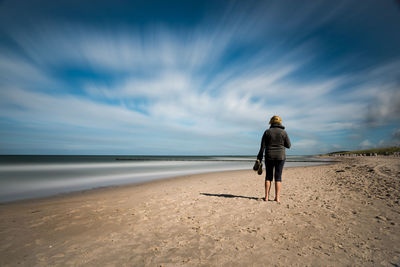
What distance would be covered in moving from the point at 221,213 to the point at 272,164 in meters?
2.27

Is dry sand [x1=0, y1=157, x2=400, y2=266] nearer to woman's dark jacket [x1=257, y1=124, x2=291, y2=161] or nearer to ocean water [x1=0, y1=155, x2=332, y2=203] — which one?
woman's dark jacket [x1=257, y1=124, x2=291, y2=161]

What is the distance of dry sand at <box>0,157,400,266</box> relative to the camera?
118 inches

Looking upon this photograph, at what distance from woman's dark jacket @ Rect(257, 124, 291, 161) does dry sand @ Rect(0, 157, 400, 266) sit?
1.54m

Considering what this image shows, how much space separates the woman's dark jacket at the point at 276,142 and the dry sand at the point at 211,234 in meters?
1.54

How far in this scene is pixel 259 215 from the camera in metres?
4.98

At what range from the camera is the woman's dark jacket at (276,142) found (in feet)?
19.6

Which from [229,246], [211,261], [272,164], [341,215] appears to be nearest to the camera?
[211,261]

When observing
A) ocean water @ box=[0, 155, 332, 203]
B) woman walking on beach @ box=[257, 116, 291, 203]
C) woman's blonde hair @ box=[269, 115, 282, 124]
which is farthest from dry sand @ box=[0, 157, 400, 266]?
ocean water @ box=[0, 155, 332, 203]

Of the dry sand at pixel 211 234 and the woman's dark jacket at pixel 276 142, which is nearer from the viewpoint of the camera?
the dry sand at pixel 211 234

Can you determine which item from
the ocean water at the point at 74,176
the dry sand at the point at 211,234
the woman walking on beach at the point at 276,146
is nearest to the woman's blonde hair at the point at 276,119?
the woman walking on beach at the point at 276,146

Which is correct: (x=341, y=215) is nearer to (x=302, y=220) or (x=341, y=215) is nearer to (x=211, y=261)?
(x=302, y=220)

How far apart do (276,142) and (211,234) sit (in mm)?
3532

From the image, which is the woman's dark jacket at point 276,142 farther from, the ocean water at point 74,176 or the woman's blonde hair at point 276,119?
the ocean water at point 74,176

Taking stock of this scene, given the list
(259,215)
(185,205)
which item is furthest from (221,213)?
(185,205)
